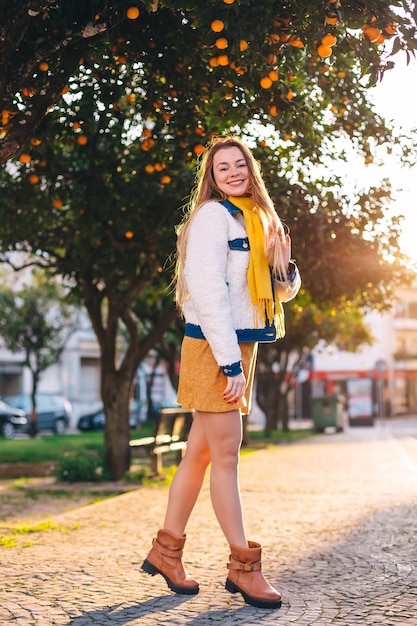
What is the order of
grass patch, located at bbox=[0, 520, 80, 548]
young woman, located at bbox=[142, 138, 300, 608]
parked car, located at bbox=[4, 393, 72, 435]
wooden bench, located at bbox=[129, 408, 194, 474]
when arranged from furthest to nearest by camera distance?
parked car, located at bbox=[4, 393, 72, 435] → wooden bench, located at bbox=[129, 408, 194, 474] → grass patch, located at bbox=[0, 520, 80, 548] → young woman, located at bbox=[142, 138, 300, 608]

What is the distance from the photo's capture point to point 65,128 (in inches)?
353

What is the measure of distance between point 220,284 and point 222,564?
6.66 ft

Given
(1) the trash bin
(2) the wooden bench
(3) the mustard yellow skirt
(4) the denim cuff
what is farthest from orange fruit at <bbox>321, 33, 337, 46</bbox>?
(1) the trash bin

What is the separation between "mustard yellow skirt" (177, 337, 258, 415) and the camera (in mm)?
4527

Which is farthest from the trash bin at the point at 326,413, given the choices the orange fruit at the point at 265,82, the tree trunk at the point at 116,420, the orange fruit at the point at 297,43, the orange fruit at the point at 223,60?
the orange fruit at the point at 297,43

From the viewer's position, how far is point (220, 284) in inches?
176

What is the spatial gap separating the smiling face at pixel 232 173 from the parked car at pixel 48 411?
1380 inches

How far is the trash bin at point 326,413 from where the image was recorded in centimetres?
3800

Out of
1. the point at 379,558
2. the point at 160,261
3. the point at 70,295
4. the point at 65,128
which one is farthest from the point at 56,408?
the point at 379,558

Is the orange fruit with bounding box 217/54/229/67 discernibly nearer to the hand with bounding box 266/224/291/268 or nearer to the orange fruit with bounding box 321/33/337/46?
the orange fruit with bounding box 321/33/337/46

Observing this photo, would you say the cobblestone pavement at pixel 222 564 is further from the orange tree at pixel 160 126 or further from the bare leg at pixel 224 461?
the orange tree at pixel 160 126

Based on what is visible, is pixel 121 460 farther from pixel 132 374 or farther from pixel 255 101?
pixel 255 101

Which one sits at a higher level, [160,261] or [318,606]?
[160,261]

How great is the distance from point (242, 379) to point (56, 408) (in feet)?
119
